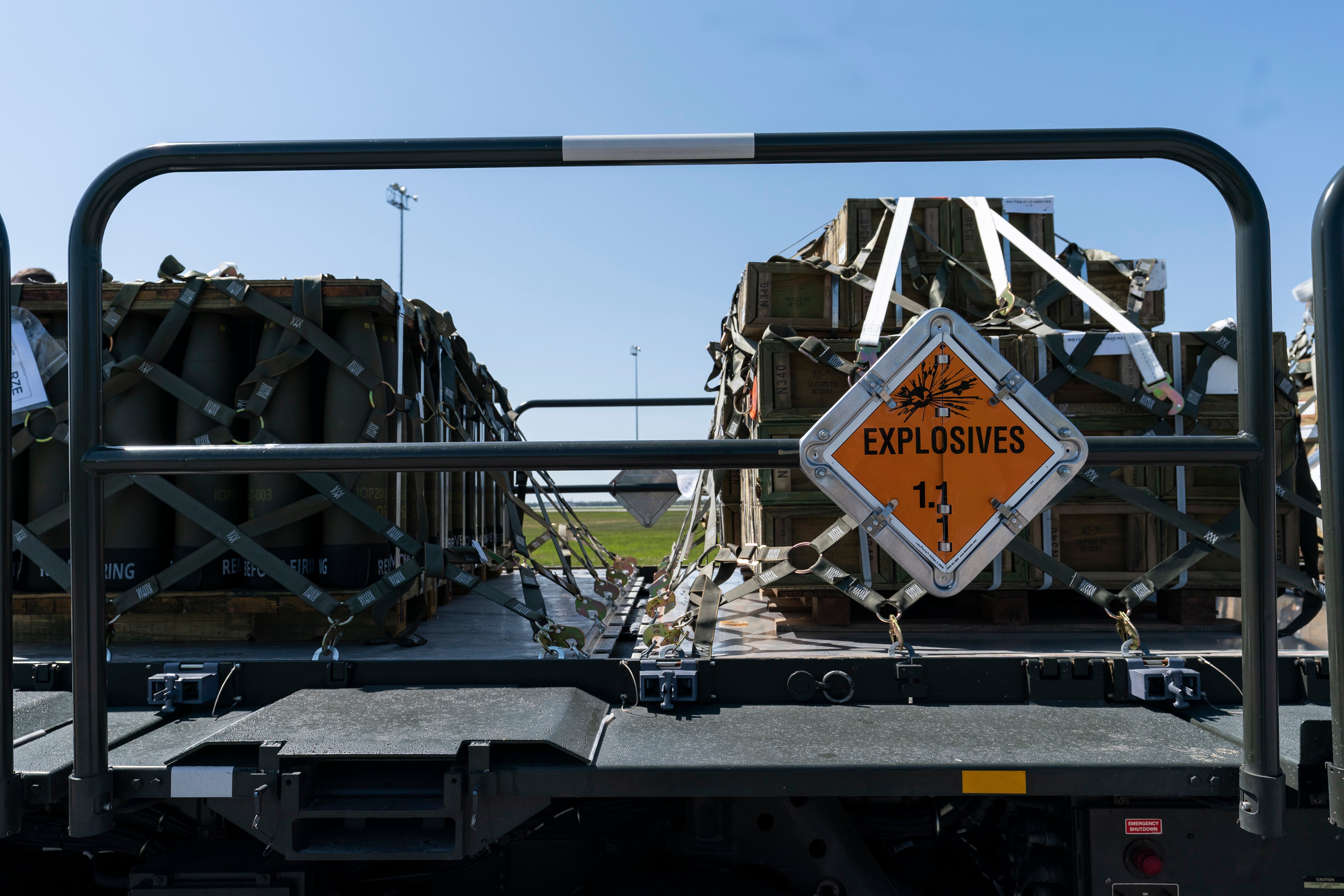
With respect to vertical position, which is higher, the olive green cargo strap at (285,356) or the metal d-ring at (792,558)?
the olive green cargo strap at (285,356)

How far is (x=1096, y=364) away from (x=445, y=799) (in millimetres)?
2681

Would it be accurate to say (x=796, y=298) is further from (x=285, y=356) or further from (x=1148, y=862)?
(x=1148, y=862)

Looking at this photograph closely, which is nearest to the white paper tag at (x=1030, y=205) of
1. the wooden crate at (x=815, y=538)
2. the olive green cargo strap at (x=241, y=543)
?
the wooden crate at (x=815, y=538)

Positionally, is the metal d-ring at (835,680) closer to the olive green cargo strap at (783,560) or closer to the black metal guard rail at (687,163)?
the olive green cargo strap at (783,560)

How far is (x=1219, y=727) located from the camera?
6.68 feet

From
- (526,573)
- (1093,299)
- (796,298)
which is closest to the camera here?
(526,573)

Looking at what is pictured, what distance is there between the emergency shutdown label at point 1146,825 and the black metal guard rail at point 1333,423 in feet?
1.97

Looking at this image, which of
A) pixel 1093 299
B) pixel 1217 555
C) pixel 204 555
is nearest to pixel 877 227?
pixel 1093 299

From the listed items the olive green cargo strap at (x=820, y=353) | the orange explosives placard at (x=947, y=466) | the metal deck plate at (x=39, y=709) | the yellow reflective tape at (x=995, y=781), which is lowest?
the yellow reflective tape at (x=995, y=781)

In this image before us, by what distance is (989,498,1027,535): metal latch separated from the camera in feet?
5.12

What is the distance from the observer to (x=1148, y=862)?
2.05m

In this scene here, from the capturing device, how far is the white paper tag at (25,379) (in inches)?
91.1

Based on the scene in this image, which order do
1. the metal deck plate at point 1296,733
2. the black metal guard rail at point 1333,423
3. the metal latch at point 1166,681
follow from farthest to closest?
1. the metal latch at point 1166,681
2. the metal deck plate at point 1296,733
3. the black metal guard rail at point 1333,423

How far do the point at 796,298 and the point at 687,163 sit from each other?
210 cm
